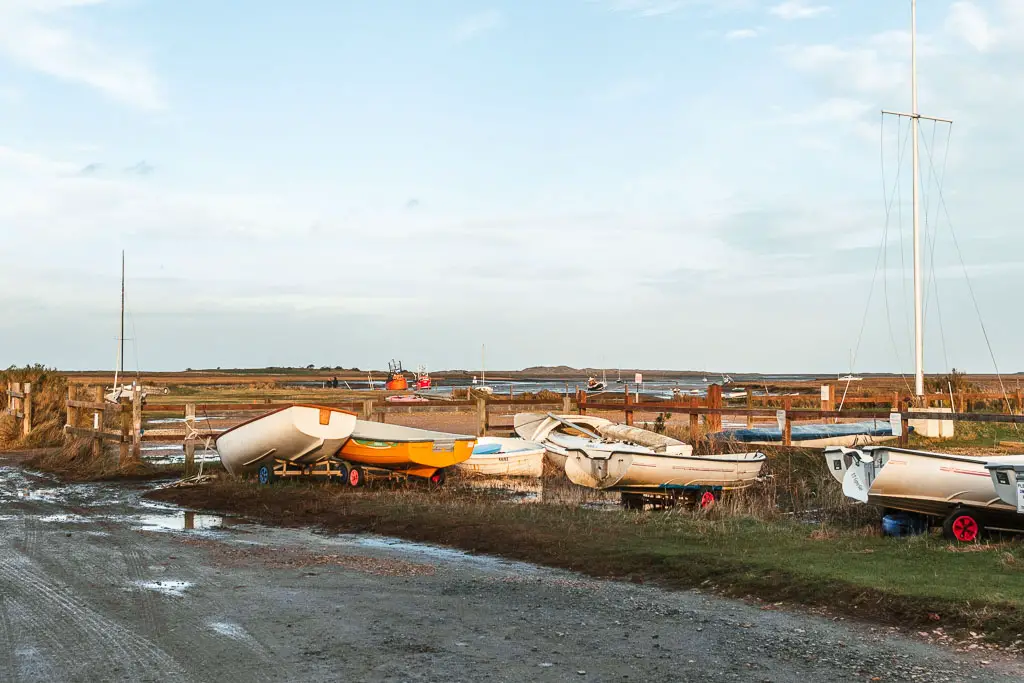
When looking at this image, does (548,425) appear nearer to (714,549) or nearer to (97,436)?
(97,436)

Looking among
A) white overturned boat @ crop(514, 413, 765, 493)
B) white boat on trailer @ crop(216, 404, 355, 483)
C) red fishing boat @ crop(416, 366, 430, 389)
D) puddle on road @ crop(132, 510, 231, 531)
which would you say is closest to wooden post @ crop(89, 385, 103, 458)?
white boat on trailer @ crop(216, 404, 355, 483)

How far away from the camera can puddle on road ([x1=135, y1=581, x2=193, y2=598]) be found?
32.1 ft

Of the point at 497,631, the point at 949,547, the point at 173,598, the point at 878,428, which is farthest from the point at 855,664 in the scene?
the point at 878,428

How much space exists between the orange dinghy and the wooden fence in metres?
13.4

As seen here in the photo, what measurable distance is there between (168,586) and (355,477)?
341 inches

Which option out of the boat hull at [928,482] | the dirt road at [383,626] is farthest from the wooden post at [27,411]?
the boat hull at [928,482]

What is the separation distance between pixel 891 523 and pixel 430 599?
687 centimetres

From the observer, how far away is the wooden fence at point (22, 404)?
27.9m

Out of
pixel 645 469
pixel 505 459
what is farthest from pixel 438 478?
pixel 645 469

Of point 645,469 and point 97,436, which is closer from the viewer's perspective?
point 645,469

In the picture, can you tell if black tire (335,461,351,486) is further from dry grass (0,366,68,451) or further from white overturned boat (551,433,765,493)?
dry grass (0,366,68,451)

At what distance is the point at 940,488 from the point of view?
41.7 feet

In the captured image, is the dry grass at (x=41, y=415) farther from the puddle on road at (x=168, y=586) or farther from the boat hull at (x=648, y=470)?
the puddle on road at (x=168, y=586)

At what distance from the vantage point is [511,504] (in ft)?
52.9
